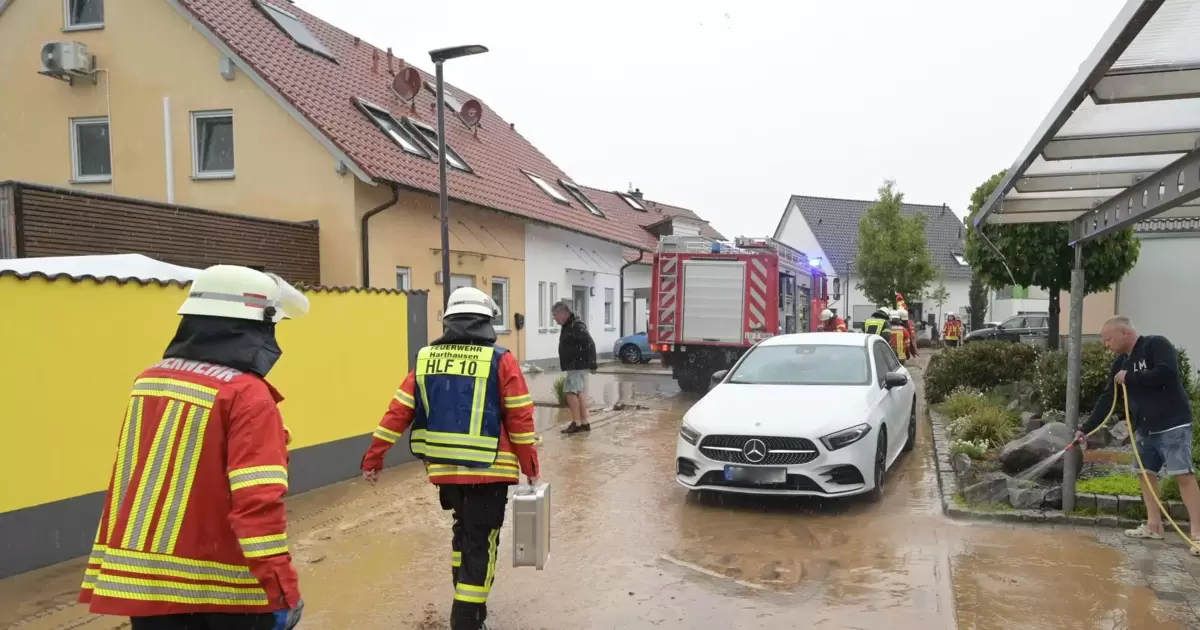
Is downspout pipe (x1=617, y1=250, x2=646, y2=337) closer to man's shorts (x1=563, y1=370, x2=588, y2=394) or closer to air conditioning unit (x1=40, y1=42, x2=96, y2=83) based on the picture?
man's shorts (x1=563, y1=370, x2=588, y2=394)

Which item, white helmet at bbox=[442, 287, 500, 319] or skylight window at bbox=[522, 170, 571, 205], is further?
skylight window at bbox=[522, 170, 571, 205]

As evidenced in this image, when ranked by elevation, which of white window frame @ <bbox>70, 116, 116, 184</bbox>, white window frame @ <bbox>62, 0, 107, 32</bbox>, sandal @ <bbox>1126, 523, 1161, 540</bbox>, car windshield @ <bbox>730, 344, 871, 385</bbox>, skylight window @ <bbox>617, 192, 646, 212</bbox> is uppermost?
white window frame @ <bbox>62, 0, 107, 32</bbox>

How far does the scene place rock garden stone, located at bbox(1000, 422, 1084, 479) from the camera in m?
7.26

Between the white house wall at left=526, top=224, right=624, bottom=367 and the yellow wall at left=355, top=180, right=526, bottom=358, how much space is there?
649mm

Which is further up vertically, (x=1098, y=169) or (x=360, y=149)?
(x=360, y=149)

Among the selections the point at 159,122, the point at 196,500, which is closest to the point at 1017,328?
the point at 159,122

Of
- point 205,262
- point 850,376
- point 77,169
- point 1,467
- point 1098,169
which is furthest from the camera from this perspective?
point 77,169

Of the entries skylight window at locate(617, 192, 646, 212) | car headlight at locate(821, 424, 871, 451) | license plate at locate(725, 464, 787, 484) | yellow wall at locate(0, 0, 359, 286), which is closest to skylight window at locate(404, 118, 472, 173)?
yellow wall at locate(0, 0, 359, 286)

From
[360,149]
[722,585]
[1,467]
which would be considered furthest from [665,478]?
[360,149]

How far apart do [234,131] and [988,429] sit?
1192 centimetres

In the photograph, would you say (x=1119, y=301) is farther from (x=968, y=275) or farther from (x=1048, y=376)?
(x=968, y=275)

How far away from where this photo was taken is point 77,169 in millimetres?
14781

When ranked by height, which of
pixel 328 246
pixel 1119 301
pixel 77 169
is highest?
pixel 77 169

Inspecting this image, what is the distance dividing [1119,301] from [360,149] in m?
12.7
